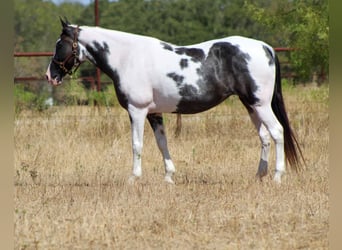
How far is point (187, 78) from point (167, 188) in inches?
47.7

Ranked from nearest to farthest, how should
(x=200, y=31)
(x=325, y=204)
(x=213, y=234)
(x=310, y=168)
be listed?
(x=213, y=234) → (x=325, y=204) → (x=310, y=168) → (x=200, y=31)

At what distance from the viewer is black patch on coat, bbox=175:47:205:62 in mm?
6512

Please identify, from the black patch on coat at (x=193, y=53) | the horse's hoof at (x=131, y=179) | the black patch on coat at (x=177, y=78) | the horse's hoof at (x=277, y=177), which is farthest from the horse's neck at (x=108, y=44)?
the horse's hoof at (x=277, y=177)

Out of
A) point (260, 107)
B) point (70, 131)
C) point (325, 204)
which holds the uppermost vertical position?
point (260, 107)

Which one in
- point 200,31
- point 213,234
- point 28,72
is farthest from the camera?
point 200,31

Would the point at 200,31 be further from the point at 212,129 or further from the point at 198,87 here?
the point at 198,87

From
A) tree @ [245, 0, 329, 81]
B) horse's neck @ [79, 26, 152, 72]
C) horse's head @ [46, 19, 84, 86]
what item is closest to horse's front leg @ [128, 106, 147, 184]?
horse's neck @ [79, 26, 152, 72]

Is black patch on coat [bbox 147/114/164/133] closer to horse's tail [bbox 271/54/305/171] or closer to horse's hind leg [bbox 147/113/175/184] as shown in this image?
horse's hind leg [bbox 147/113/175/184]

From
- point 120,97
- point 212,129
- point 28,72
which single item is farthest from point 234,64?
point 28,72

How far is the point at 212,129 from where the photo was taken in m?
10.2

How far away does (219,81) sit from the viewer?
6492mm

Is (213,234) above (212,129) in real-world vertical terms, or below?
above

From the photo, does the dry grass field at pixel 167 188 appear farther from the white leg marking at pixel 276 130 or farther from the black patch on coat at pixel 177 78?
the black patch on coat at pixel 177 78

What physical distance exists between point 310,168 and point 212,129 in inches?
127
